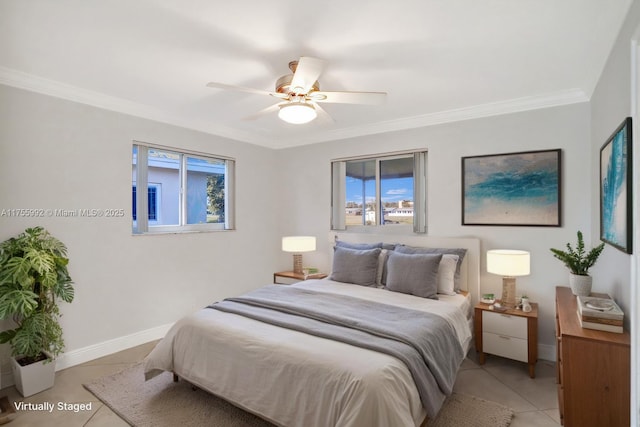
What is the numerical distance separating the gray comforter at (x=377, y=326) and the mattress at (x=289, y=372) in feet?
0.21

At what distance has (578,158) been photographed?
2912 mm

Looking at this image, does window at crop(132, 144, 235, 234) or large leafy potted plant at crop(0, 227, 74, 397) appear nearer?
large leafy potted plant at crop(0, 227, 74, 397)

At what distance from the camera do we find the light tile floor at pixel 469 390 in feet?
7.07

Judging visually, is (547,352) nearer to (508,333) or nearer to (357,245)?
(508,333)

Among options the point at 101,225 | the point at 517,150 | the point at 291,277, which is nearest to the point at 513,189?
the point at 517,150

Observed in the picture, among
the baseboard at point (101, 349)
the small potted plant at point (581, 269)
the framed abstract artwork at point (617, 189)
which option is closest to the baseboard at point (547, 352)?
the small potted plant at point (581, 269)

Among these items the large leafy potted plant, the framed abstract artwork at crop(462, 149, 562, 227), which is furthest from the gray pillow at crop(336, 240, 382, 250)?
the large leafy potted plant

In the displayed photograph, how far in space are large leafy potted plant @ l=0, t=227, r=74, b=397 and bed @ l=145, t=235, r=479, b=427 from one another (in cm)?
82

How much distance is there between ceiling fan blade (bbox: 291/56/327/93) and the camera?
6.26ft

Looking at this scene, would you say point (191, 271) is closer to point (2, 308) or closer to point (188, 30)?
point (2, 308)

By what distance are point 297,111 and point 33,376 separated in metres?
2.79

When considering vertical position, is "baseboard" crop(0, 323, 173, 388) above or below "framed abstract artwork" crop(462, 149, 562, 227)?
below

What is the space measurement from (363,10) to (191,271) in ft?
10.7

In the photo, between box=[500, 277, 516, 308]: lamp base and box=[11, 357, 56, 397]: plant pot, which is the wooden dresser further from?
box=[11, 357, 56, 397]: plant pot
